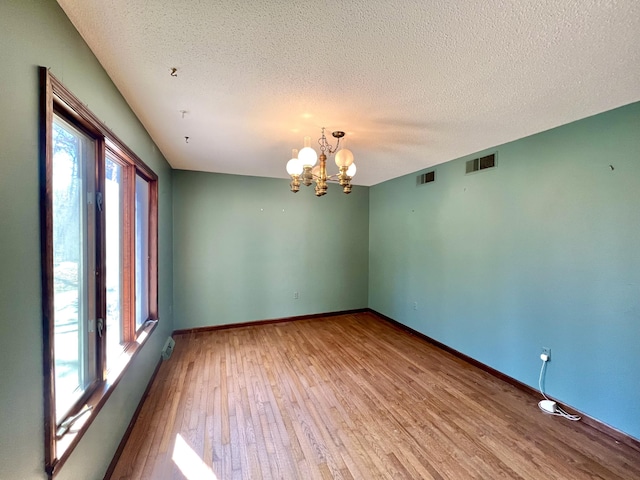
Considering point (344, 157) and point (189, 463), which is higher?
point (344, 157)

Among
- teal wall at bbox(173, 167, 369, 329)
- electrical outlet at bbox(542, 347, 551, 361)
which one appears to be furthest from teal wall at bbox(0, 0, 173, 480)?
electrical outlet at bbox(542, 347, 551, 361)

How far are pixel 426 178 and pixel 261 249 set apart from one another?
2813mm

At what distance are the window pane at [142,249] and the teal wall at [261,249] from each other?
1081mm

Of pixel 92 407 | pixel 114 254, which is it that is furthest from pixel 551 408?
pixel 114 254

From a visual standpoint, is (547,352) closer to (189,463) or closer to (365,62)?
(365,62)

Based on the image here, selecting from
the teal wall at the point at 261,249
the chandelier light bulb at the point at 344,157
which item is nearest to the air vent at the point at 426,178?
the teal wall at the point at 261,249

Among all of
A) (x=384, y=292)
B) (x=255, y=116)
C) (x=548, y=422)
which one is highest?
(x=255, y=116)

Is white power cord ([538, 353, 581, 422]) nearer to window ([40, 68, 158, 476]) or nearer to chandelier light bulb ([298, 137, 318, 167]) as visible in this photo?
chandelier light bulb ([298, 137, 318, 167])

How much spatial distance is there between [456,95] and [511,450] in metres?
2.53

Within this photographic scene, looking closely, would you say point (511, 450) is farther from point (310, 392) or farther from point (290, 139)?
point (290, 139)

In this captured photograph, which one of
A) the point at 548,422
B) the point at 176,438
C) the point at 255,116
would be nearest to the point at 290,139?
the point at 255,116

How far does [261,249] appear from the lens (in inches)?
172

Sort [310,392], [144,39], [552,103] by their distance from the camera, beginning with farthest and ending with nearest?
[310,392] → [552,103] → [144,39]

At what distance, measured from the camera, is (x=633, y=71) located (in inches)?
60.6
